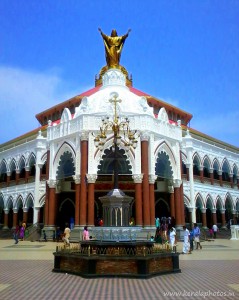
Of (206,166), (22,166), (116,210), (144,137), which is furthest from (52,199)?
(206,166)

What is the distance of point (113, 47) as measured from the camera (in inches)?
1476

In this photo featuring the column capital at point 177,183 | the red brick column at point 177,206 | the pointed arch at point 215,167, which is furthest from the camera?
the pointed arch at point 215,167

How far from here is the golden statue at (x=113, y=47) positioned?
1454 inches

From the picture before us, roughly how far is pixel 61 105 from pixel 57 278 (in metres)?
33.4

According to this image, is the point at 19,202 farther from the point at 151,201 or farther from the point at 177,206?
the point at 177,206

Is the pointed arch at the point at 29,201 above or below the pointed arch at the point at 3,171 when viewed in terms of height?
below

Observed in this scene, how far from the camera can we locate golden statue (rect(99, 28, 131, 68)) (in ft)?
121

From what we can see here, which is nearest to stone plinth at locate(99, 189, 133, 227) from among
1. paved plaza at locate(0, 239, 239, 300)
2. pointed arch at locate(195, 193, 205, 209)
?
paved plaza at locate(0, 239, 239, 300)

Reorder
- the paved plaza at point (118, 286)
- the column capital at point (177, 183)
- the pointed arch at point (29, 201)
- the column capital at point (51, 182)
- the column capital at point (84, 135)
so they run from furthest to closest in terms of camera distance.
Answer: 1. the pointed arch at point (29, 201)
2. the column capital at point (177, 183)
3. the column capital at point (51, 182)
4. the column capital at point (84, 135)
5. the paved plaza at point (118, 286)

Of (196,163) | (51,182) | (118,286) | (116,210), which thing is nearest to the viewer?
(118,286)

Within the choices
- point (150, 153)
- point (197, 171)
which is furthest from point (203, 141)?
point (150, 153)

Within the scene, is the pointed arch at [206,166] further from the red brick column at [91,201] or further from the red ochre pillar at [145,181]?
the red brick column at [91,201]

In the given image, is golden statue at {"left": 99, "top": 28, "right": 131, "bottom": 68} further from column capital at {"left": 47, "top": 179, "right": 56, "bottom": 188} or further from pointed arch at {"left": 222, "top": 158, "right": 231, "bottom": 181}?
pointed arch at {"left": 222, "top": 158, "right": 231, "bottom": 181}

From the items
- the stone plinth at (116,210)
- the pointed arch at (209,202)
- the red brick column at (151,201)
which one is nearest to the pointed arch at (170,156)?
the red brick column at (151,201)
